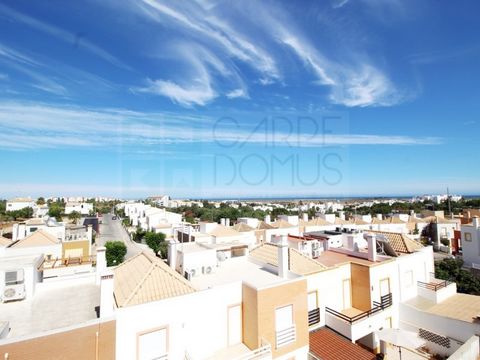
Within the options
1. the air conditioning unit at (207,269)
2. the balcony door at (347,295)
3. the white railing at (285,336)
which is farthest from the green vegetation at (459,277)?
the air conditioning unit at (207,269)

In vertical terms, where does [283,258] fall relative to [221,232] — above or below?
above

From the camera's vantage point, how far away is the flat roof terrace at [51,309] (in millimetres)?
7734

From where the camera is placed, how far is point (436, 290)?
15.7 metres

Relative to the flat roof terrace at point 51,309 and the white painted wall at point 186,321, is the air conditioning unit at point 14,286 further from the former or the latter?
the white painted wall at point 186,321

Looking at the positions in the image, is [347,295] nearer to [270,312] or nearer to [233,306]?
[270,312]

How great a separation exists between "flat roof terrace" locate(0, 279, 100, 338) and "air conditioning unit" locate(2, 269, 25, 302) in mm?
230

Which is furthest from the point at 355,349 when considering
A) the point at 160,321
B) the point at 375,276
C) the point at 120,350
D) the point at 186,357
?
the point at 120,350

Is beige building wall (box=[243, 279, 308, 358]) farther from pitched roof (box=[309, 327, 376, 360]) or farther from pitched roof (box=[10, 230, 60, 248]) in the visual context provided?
pitched roof (box=[10, 230, 60, 248])

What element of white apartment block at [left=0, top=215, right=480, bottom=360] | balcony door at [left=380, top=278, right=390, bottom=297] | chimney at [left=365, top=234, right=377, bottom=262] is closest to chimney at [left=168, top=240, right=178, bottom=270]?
white apartment block at [left=0, top=215, right=480, bottom=360]

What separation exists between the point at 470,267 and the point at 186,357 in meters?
33.6

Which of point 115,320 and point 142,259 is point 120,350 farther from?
point 142,259

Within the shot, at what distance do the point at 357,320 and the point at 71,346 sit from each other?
11.3 meters

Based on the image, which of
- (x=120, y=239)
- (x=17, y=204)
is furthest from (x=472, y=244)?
(x=17, y=204)

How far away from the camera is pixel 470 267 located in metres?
28.8
